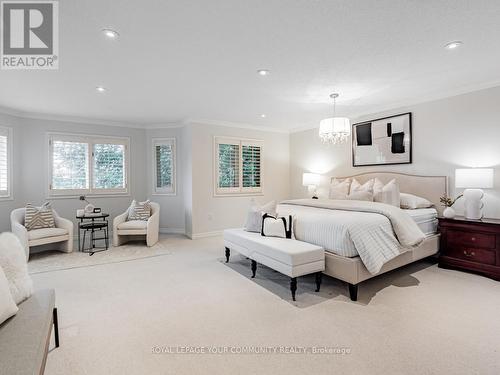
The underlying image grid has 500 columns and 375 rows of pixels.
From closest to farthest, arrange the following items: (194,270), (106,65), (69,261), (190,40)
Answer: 1. (190,40)
2. (106,65)
3. (194,270)
4. (69,261)

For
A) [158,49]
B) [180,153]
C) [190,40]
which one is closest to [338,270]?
[190,40]

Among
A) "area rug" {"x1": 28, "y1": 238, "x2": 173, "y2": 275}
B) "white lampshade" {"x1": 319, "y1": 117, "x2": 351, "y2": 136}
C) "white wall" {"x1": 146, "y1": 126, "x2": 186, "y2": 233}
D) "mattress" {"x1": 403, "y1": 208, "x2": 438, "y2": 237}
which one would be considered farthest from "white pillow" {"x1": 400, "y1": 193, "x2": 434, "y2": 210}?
"white wall" {"x1": 146, "y1": 126, "x2": 186, "y2": 233}

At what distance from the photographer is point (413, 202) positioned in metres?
3.91

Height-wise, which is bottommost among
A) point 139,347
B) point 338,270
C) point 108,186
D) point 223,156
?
point 139,347

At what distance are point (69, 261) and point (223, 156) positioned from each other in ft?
11.3

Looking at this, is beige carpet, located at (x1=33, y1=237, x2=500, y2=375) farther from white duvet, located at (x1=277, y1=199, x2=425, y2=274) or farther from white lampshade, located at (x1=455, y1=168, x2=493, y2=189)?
white lampshade, located at (x1=455, y1=168, x2=493, y2=189)

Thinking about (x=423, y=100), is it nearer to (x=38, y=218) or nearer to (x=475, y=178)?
(x=475, y=178)

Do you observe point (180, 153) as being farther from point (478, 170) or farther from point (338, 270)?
point (478, 170)

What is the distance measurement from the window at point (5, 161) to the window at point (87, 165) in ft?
1.98

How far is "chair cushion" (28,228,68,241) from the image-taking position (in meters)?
3.92

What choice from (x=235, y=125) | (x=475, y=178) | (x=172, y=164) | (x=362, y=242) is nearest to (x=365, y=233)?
(x=362, y=242)

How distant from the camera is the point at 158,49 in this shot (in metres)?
2.58

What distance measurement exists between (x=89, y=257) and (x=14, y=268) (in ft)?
8.90

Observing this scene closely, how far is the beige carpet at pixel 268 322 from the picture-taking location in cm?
172
